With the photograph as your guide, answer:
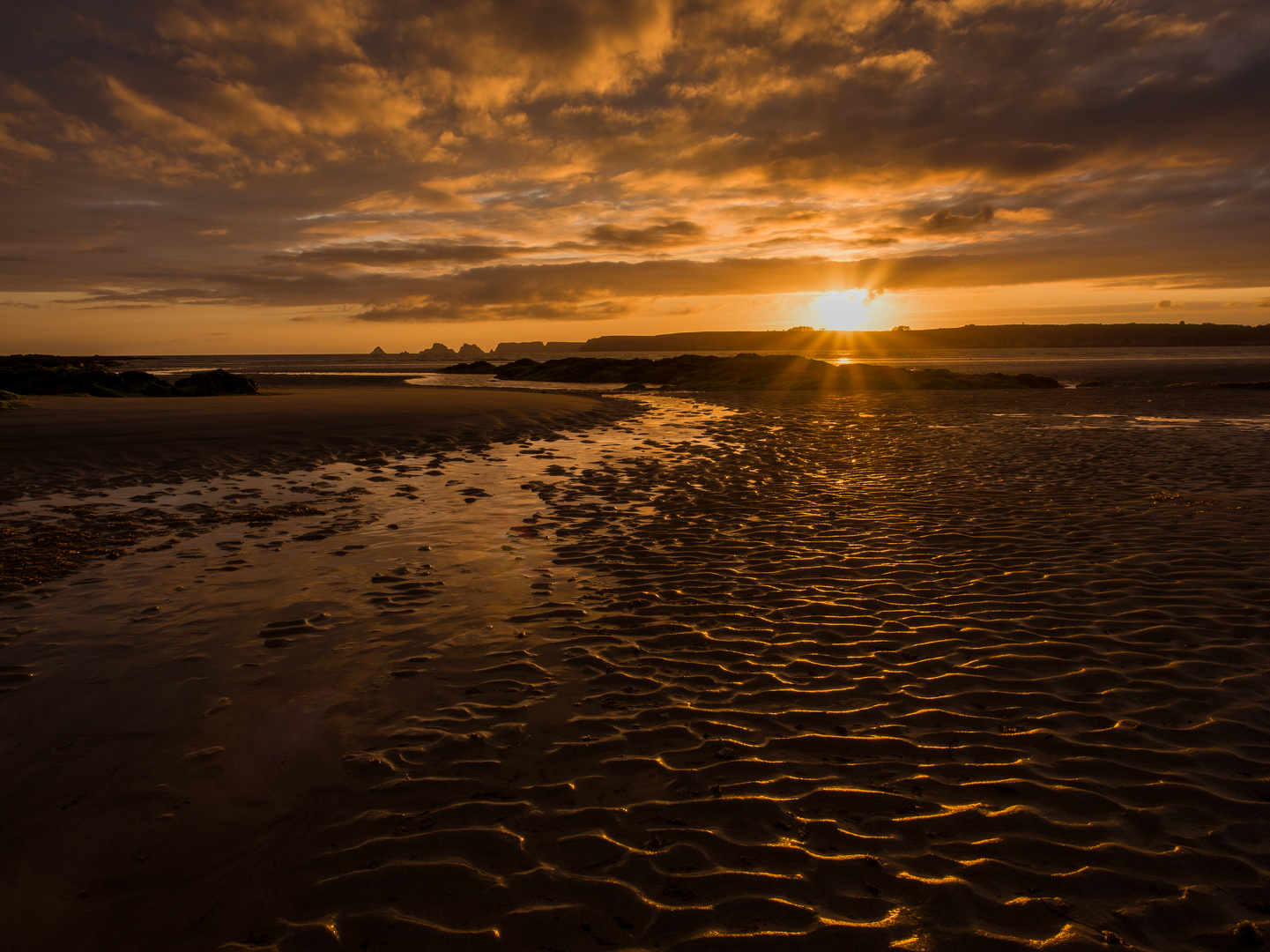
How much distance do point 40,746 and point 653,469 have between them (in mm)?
11125

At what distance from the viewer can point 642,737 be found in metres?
4.45

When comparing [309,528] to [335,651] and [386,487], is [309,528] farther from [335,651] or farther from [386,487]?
[335,651]

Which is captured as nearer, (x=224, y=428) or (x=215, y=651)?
(x=215, y=651)

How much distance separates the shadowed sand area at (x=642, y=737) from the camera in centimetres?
308

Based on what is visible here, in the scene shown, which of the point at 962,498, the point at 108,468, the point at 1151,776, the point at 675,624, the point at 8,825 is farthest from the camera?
the point at 108,468

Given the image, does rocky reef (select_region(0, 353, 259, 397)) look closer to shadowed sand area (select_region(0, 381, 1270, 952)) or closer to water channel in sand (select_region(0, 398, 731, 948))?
water channel in sand (select_region(0, 398, 731, 948))

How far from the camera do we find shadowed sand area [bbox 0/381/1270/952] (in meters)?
3.08

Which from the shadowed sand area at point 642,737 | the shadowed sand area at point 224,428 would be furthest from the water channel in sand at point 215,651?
the shadowed sand area at point 224,428

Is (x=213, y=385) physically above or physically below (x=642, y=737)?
above

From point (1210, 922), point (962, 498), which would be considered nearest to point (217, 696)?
point (1210, 922)

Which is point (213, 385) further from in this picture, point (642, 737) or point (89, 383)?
point (642, 737)

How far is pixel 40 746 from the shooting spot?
4223 millimetres

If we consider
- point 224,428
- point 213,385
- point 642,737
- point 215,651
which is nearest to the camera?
point 642,737

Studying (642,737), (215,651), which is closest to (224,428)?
(215,651)
